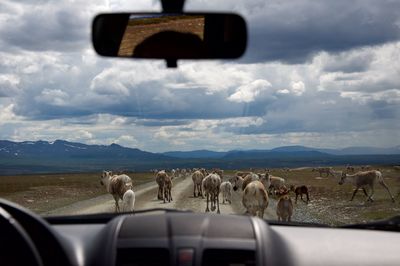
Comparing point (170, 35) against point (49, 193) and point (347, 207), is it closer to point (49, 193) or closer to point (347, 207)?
point (347, 207)

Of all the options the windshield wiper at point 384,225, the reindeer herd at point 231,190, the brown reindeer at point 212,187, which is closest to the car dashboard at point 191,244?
the windshield wiper at point 384,225

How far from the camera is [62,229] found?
4039 millimetres

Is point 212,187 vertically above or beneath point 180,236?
beneath

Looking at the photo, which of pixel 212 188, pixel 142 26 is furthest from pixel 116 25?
pixel 212 188

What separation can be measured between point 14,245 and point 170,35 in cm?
136

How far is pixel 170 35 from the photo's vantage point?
11.6ft

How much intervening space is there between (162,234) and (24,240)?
2.40 ft

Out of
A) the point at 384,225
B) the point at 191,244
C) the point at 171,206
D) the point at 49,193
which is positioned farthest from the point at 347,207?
the point at 191,244

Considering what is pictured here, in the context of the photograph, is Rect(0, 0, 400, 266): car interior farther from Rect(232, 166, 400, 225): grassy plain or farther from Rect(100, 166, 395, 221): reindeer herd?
Rect(100, 166, 395, 221): reindeer herd

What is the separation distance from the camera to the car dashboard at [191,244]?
10.5ft

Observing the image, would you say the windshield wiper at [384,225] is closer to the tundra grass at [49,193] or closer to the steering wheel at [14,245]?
the steering wheel at [14,245]

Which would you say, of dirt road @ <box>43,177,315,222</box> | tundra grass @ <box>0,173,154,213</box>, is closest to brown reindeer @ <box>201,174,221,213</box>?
dirt road @ <box>43,177,315,222</box>

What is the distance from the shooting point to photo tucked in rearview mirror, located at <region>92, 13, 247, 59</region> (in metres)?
3.54

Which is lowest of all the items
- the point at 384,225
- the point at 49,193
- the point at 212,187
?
the point at 49,193
